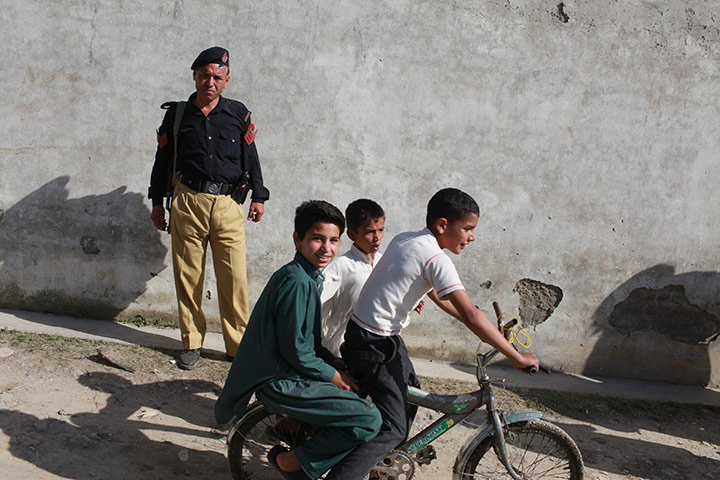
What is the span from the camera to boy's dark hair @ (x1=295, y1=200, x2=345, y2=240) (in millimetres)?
2912

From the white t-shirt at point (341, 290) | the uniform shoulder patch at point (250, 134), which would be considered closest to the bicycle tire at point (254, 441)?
the white t-shirt at point (341, 290)

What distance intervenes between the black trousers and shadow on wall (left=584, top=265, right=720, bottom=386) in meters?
2.93

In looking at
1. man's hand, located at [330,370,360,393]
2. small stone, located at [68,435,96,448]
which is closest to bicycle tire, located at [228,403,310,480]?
man's hand, located at [330,370,360,393]

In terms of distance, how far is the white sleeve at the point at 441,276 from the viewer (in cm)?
286

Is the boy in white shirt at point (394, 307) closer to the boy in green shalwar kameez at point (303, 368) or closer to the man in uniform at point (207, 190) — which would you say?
the boy in green shalwar kameez at point (303, 368)

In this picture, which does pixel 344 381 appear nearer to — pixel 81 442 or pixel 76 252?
pixel 81 442

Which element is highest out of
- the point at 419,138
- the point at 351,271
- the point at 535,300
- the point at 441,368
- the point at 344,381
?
the point at 419,138

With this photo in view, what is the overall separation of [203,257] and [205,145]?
0.80m

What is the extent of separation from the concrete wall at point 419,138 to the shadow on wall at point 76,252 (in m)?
0.01

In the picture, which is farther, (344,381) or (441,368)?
(441,368)

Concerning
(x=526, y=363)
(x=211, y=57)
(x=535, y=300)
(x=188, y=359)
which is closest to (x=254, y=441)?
(x=526, y=363)

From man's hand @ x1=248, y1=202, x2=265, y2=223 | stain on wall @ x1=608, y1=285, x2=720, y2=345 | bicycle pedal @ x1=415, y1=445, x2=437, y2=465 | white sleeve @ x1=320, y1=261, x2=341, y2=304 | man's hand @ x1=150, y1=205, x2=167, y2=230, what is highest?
man's hand @ x1=248, y1=202, x2=265, y2=223

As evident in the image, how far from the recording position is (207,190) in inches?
176

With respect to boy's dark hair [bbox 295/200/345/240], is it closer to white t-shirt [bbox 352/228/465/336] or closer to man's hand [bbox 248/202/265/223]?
white t-shirt [bbox 352/228/465/336]
